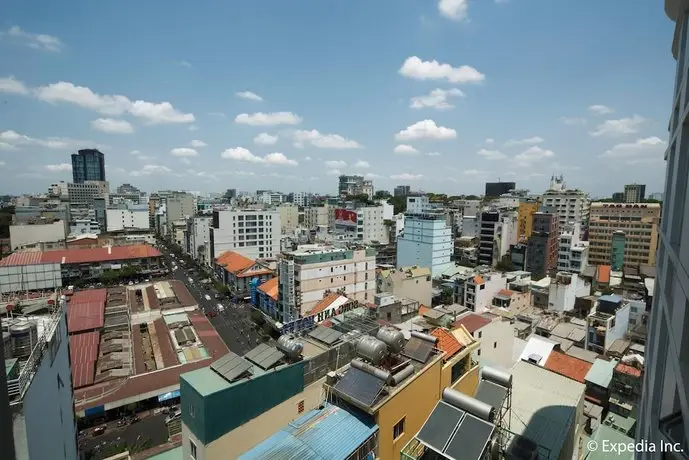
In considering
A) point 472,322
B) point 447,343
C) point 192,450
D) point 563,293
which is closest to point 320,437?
point 192,450

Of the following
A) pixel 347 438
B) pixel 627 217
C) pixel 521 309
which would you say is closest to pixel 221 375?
pixel 347 438

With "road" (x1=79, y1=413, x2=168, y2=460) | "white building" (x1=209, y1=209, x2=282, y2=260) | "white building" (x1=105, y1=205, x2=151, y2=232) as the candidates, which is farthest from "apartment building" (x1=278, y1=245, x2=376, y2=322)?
"white building" (x1=105, y1=205, x2=151, y2=232)

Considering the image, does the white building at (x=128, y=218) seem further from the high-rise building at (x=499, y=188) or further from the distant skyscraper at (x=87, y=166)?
the high-rise building at (x=499, y=188)

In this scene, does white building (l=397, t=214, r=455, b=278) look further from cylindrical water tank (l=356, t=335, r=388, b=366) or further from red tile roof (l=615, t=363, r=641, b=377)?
cylindrical water tank (l=356, t=335, r=388, b=366)

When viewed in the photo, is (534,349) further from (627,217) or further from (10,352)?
(627,217)

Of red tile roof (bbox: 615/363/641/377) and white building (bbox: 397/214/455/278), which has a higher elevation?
white building (bbox: 397/214/455/278)
